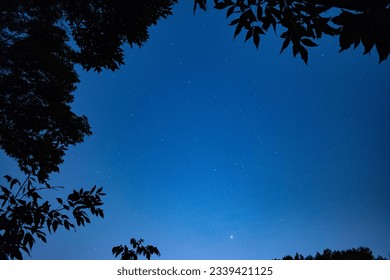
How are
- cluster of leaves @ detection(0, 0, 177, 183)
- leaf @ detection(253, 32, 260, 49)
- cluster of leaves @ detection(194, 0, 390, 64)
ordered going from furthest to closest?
1. cluster of leaves @ detection(0, 0, 177, 183)
2. leaf @ detection(253, 32, 260, 49)
3. cluster of leaves @ detection(194, 0, 390, 64)

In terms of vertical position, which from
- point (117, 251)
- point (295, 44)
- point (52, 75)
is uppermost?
point (52, 75)

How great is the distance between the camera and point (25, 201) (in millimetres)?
2227

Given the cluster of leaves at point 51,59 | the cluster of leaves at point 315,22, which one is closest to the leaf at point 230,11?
the cluster of leaves at point 315,22

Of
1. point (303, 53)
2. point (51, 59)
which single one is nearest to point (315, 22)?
point (303, 53)

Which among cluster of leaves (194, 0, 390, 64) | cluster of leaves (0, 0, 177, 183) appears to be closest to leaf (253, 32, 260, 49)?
cluster of leaves (194, 0, 390, 64)

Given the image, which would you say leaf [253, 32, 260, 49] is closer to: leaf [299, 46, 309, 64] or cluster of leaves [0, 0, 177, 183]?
leaf [299, 46, 309, 64]

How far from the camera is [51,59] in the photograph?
8109 millimetres

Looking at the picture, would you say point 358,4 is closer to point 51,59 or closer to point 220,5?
point 220,5

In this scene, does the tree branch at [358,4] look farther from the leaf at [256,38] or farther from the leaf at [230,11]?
the leaf at [230,11]

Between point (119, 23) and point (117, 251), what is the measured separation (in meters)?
4.84

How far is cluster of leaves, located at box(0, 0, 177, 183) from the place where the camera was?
6199mm
